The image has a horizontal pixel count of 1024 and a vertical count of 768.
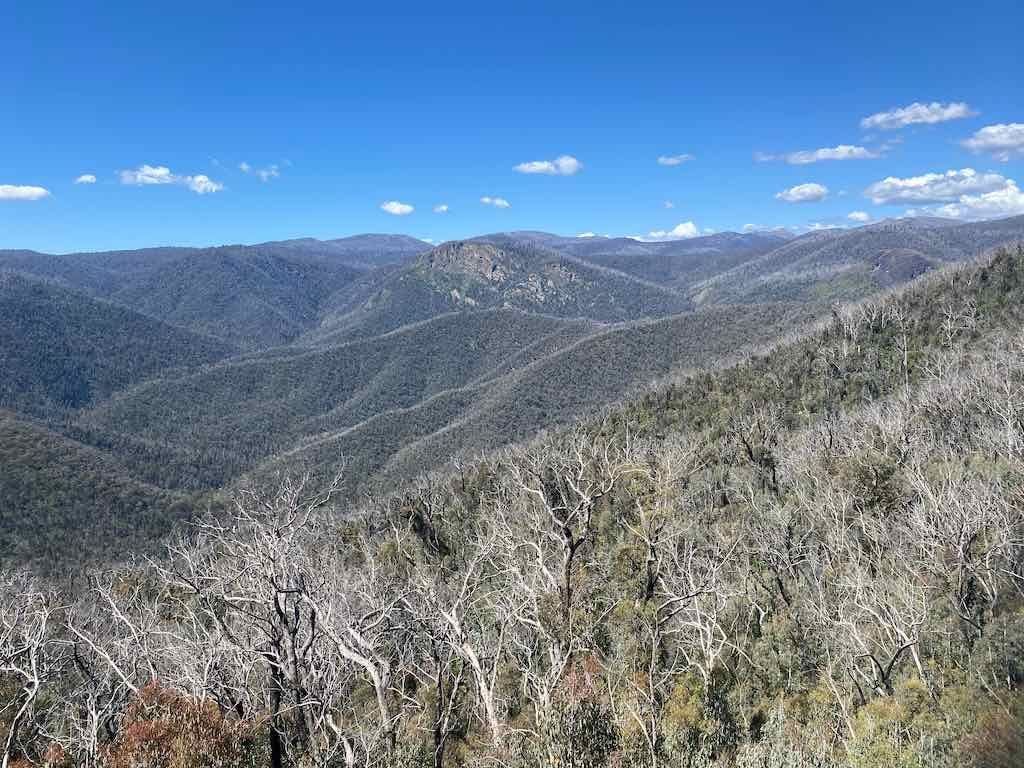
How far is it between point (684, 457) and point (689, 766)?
39062mm

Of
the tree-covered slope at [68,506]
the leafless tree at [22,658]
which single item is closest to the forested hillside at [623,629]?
the leafless tree at [22,658]

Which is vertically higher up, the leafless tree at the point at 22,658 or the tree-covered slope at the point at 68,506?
the leafless tree at the point at 22,658

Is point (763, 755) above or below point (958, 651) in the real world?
above

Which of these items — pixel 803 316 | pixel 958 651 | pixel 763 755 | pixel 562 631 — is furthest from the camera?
pixel 803 316

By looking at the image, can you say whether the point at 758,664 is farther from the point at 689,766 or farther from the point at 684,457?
the point at 684,457

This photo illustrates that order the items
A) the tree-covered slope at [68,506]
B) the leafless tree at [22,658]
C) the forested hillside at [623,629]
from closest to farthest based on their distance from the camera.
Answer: the forested hillside at [623,629], the leafless tree at [22,658], the tree-covered slope at [68,506]

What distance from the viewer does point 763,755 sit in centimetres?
1077

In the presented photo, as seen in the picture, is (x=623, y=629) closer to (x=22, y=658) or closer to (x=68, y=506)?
(x=22, y=658)

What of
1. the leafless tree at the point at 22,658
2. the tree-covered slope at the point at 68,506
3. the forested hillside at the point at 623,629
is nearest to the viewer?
the forested hillside at the point at 623,629

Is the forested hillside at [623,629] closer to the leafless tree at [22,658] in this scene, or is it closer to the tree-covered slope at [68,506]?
the leafless tree at [22,658]

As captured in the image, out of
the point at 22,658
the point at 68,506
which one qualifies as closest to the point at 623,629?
the point at 22,658

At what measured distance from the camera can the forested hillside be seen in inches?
439

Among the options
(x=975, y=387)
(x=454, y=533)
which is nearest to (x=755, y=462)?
(x=975, y=387)

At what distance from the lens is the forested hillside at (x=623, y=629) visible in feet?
36.6
